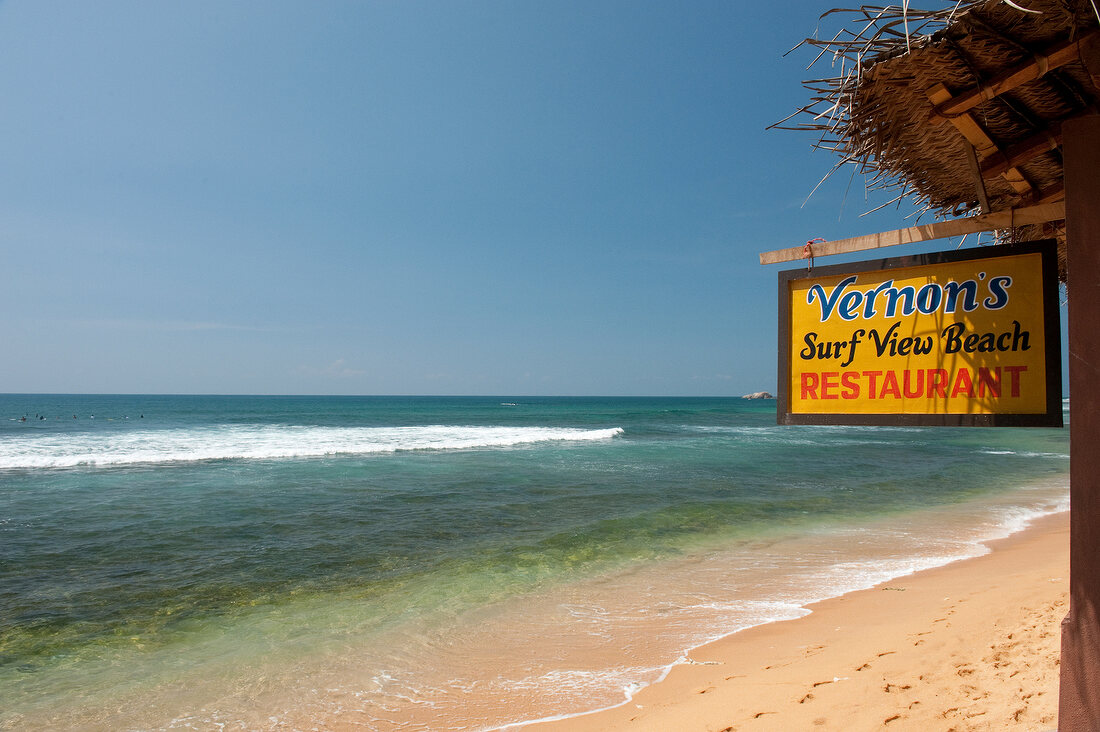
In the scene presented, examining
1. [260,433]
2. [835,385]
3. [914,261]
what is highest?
[914,261]

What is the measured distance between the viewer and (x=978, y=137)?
107 inches

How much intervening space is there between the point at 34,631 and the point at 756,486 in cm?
1263

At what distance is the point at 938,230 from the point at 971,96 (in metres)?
0.66

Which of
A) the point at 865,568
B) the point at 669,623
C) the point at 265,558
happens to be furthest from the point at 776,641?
the point at 265,558

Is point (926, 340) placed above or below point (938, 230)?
below

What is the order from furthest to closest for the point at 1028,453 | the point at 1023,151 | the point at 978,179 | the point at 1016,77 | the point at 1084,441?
the point at 1028,453
the point at 978,179
the point at 1023,151
the point at 1016,77
the point at 1084,441

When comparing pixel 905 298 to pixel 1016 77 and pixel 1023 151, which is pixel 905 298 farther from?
pixel 1016 77

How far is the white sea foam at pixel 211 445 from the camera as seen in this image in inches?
719

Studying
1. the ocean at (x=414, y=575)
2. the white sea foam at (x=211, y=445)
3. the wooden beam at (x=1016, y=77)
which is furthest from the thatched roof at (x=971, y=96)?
the white sea foam at (x=211, y=445)

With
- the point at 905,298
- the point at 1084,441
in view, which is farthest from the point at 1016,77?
the point at 1084,441

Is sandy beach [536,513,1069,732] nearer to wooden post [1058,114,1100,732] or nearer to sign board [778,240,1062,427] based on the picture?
wooden post [1058,114,1100,732]

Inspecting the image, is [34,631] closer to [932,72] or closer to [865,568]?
[932,72]

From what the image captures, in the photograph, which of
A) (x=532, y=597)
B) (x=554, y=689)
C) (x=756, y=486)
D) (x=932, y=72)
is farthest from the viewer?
(x=756, y=486)

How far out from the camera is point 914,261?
274cm
